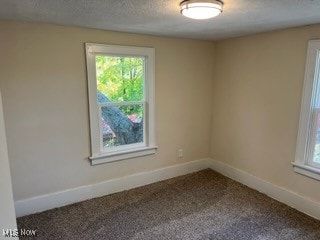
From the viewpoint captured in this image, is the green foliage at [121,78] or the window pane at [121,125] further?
the window pane at [121,125]

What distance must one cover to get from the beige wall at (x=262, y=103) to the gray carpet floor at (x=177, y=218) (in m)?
0.39

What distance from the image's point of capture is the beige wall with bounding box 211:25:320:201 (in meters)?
2.67

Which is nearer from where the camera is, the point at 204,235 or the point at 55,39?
the point at 204,235

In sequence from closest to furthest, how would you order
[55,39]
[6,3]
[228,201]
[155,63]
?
[6,3], [55,39], [228,201], [155,63]

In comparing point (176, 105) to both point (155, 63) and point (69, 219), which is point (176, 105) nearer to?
point (155, 63)

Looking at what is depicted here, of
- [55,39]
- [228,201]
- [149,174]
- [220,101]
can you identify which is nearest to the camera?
[55,39]

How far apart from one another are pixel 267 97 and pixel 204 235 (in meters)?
1.80

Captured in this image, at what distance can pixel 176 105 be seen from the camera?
3.49 meters

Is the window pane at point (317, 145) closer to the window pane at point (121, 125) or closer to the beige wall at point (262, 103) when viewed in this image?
the beige wall at point (262, 103)

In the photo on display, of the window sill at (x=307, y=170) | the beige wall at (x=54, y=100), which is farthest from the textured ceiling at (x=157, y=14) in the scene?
the window sill at (x=307, y=170)

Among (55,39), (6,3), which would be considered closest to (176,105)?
(55,39)

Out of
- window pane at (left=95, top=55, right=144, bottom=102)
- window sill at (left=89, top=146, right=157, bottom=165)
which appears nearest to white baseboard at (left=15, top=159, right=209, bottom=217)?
window sill at (left=89, top=146, right=157, bottom=165)

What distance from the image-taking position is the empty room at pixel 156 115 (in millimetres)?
2305

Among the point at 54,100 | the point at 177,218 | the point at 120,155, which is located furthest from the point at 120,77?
the point at 177,218
